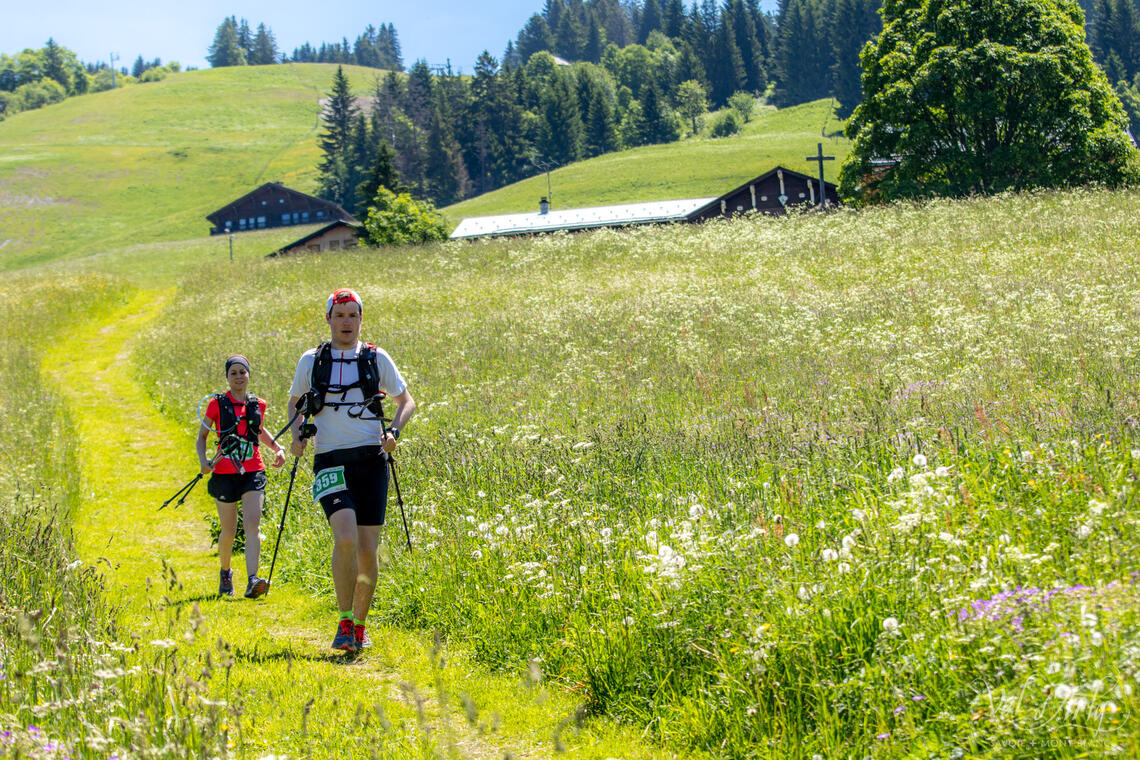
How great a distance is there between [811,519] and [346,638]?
322 centimetres

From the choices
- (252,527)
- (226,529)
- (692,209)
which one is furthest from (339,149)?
(252,527)

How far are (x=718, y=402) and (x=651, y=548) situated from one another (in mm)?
5465

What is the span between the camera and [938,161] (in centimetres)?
3891

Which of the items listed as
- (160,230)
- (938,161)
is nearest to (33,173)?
(160,230)

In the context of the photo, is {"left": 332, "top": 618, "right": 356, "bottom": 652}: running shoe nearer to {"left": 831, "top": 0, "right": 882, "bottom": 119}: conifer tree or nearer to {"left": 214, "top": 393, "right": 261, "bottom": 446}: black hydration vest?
{"left": 214, "top": 393, "right": 261, "bottom": 446}: black hydration vest

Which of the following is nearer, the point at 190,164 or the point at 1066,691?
the point at 1066,691

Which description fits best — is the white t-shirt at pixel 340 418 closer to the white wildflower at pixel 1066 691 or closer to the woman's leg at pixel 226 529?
the woman's leg at pixel 226 529

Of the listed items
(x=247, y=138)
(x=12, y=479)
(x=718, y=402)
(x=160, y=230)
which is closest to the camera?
(x=718, y=402)

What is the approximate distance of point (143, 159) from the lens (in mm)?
123875

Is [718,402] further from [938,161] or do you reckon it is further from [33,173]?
[33,173]

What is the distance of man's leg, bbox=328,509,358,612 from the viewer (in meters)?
6.55

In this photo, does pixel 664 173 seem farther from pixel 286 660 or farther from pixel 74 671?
pixel 74 671

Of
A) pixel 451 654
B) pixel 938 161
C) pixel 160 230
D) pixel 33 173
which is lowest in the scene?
pixel 451 654

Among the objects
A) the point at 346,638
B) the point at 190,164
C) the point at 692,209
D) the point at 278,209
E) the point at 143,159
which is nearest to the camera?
the point at 346,638
